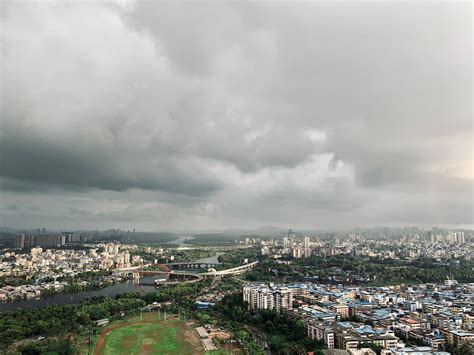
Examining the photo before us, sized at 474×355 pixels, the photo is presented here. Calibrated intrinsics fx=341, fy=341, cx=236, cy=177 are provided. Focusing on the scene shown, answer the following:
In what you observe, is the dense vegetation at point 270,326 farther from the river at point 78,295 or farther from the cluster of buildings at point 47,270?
the cluster of buildings at point 47,270

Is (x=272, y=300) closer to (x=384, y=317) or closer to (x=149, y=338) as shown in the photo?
(x=384, y=317)

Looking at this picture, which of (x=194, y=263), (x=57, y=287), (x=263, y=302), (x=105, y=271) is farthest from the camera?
(x=194, y=263)

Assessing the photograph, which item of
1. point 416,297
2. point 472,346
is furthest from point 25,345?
point 416,297

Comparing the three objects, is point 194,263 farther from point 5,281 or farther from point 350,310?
point 350,310

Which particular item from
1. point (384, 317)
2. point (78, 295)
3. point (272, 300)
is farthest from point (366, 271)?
point (78, 295)

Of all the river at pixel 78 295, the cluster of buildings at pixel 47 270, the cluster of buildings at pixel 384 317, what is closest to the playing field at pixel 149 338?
the cluster of buildings at pixel 384 317

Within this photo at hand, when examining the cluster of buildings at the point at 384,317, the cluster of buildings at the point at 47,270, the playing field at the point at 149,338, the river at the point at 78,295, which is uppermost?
the cluster of buildings at the point at 384,317

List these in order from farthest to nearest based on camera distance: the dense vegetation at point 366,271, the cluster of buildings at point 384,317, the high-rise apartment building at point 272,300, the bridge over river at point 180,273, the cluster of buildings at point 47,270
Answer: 1. the bridge over river at point 180,273
2. the dense vegetation at point 366,271
3. the cluster of buildings at point 47,270
4. the high-rise apartment building at point 272,300
5. the cluster of buildings at point 384,317
